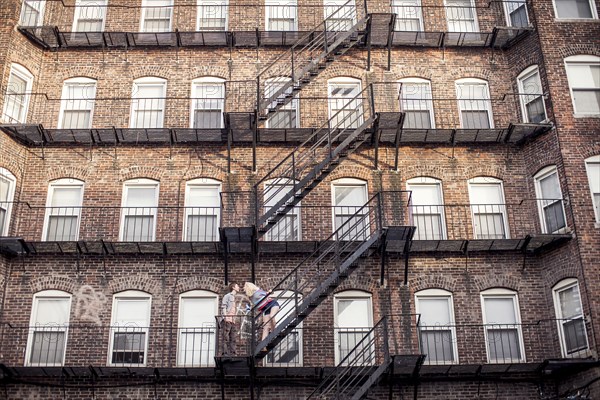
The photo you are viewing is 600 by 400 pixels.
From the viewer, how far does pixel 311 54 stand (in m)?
21.7

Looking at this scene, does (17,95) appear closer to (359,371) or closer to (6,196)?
(6,196)

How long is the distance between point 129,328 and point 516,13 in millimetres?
14224

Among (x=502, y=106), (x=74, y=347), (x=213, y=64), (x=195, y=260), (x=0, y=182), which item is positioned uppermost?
(x=213, y=64)

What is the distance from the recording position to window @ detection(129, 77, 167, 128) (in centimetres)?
2131

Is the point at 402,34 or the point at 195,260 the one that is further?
the point at 402,34

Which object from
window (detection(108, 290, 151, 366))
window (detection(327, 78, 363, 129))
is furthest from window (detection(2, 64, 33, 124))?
window (detection(327, 78, 363, 129))

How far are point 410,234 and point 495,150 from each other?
459 cm

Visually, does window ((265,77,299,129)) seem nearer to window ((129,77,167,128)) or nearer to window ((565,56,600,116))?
window ((129,77,167,128))

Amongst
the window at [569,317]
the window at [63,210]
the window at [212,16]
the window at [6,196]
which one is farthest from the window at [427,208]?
the window at [6,196]

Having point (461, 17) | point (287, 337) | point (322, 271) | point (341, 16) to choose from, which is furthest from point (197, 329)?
point (461, 17)

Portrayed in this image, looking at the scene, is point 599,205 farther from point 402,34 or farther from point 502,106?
point 402,34

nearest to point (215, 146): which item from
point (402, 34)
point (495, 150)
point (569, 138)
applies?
point (402, 34)

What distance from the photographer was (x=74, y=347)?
18500 mm

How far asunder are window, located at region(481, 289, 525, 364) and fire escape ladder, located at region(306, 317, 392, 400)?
2.77m
